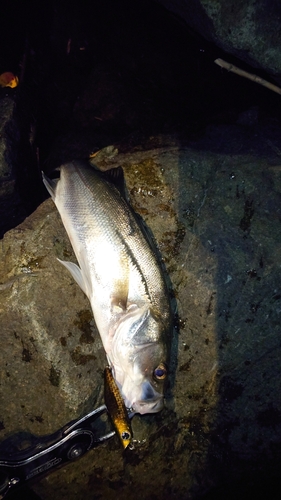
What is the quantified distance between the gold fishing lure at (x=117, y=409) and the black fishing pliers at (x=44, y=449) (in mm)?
104

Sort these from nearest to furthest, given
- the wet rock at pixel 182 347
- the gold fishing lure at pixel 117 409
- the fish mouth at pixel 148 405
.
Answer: the fish mouth at pixel 148 405, the gold fishing lure at pixel 117 409, the wet rock at pixel 182 347

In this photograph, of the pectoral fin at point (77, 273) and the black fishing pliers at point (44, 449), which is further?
the pectoral fin at point (77, 273)

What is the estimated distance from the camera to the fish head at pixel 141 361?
3.04 metres

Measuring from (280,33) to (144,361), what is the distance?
11.6ft

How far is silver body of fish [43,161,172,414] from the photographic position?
3066 mm

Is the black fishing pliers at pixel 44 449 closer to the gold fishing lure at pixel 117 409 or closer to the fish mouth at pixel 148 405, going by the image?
the gold fishing lure at pixel 117 409

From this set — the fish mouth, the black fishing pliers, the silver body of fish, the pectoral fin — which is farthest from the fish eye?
the pectoral fin

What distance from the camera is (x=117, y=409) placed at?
3.23 m

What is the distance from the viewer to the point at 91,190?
11.4 feet

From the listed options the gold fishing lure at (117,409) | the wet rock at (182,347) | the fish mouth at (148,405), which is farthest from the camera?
the wet rock at (182,347)

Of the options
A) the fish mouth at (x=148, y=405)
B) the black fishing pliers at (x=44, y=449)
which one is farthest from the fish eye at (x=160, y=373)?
the black fishing pliers at (x=44, y=449)

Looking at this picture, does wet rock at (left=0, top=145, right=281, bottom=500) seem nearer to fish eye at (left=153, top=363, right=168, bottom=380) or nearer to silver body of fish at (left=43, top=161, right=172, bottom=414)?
silver body of fish at (left=43, top=161, right=172, bottom=414)

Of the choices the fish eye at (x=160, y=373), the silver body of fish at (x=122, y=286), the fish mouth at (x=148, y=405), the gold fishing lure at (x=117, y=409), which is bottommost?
the gold fishing lure at (x=117, y=409)

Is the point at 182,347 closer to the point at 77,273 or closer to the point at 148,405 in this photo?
the point at 148,405
